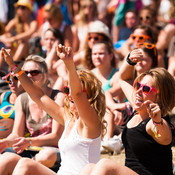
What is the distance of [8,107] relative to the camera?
516 centimetres

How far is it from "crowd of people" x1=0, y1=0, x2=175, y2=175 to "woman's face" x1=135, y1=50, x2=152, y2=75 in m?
0.01

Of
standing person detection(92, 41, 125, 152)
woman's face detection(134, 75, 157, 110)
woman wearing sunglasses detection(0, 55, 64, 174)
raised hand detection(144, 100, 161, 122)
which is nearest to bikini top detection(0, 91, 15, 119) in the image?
woman wearing sunglasses detection(0, 55, 64, 174)

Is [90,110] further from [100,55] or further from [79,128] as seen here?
[100,55]

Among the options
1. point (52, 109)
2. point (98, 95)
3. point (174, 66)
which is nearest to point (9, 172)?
point (52, 109)

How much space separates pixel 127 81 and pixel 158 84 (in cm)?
109

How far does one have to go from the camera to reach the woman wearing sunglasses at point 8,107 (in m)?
4.95

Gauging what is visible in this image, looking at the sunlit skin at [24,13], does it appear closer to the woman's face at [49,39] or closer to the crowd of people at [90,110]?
the crowd of people at [90,110]

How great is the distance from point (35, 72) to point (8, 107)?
0.68 m

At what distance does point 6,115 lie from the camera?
5.05 m

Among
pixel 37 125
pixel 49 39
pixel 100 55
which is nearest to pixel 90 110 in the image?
pixel 37 125

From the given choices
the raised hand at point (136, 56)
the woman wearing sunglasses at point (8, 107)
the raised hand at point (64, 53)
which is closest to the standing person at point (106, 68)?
the woman wearing sunglasses at point (8, 107)

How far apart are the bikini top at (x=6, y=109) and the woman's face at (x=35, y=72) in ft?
1.84

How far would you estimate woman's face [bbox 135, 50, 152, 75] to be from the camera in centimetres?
514

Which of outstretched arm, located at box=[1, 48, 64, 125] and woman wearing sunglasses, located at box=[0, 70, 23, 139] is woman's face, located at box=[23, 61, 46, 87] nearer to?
woman wearing sunglasses, located at box=[0, 70, 23, 139]
